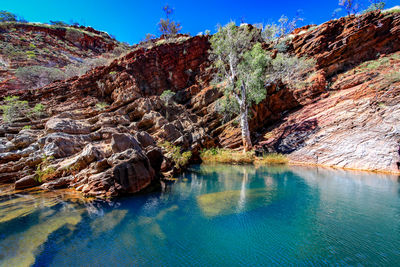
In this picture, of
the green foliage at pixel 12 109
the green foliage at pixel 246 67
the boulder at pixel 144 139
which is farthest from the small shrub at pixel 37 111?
the green foliage at pixel 246 67

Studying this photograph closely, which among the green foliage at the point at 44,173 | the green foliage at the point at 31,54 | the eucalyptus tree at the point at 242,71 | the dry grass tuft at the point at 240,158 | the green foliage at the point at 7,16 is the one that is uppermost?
the green foliage at the point at 7,16

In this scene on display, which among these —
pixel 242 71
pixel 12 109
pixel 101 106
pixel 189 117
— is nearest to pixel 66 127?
pixel 12 109

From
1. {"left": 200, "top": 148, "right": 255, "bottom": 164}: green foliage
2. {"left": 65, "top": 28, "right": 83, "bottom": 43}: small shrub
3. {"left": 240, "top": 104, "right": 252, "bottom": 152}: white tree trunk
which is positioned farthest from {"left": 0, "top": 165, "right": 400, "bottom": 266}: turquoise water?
{"left": 65, "top": 28, "right": 83, "bottom": 43}: small shrub

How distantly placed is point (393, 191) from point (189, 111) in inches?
712

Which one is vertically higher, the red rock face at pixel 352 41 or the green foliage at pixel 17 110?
the red rock face at pixel 352 41

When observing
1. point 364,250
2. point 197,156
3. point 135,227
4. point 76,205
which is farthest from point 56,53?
point 364,250

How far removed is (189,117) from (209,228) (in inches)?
648

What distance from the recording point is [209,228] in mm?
4688

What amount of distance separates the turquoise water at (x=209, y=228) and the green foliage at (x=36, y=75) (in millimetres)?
20806

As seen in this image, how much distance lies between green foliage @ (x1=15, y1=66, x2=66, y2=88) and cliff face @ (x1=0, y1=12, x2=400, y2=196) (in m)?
5.02

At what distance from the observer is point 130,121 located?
57.4 ft

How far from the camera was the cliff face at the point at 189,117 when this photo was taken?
352 inches

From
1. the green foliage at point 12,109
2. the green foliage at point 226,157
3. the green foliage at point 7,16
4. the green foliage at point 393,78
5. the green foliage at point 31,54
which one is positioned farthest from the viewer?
the green foliage at point 7,16

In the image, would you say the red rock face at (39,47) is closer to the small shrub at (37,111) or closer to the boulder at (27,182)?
the small shrub at (37,111)
